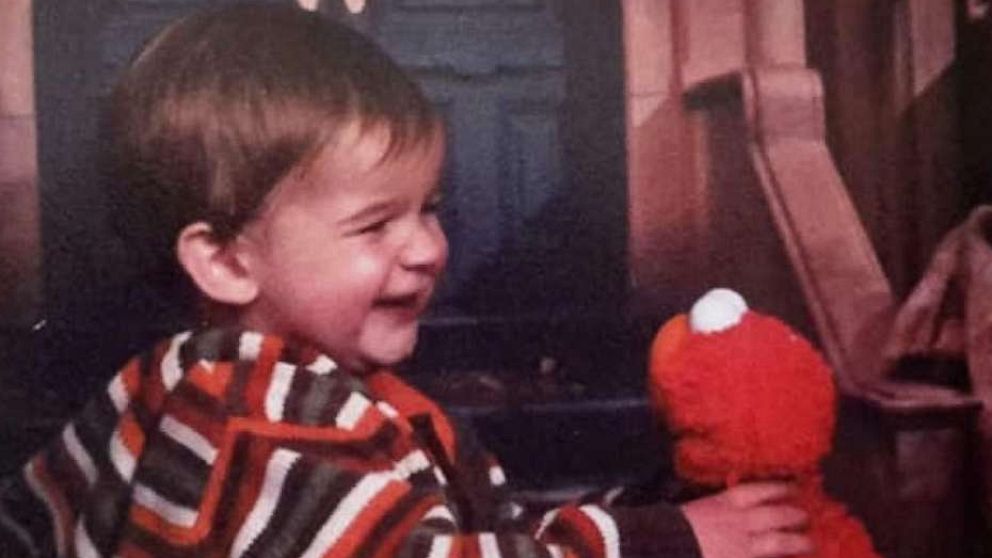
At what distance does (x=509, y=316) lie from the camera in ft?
3.28

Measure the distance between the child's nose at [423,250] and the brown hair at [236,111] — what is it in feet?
0.14

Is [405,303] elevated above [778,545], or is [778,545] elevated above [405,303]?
[405,303]

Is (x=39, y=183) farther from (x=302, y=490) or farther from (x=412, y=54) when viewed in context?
(x=302, y=490)

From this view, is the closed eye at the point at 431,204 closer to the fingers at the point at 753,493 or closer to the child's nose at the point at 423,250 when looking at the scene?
the child's nose at the point at 423,250

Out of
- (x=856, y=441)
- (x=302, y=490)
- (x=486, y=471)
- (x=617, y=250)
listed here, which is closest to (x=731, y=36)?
(x=617, y=250)

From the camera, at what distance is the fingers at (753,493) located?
2.16ft

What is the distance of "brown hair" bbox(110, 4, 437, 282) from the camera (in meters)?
0.64

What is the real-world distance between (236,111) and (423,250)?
0.33ft

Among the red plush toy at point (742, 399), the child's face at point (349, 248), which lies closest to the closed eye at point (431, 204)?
the child's face at point (349, 248)

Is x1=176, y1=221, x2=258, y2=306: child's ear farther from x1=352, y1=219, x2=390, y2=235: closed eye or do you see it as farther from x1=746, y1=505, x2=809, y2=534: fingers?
x1=746, y1=505, x2=809, y2=534: fingers

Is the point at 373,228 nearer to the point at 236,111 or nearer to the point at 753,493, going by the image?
the point at 236,111

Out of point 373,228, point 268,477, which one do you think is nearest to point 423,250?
point 373,228

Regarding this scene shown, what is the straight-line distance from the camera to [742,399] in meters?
0.64

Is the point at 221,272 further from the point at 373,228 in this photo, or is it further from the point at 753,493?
the point at 753,493
